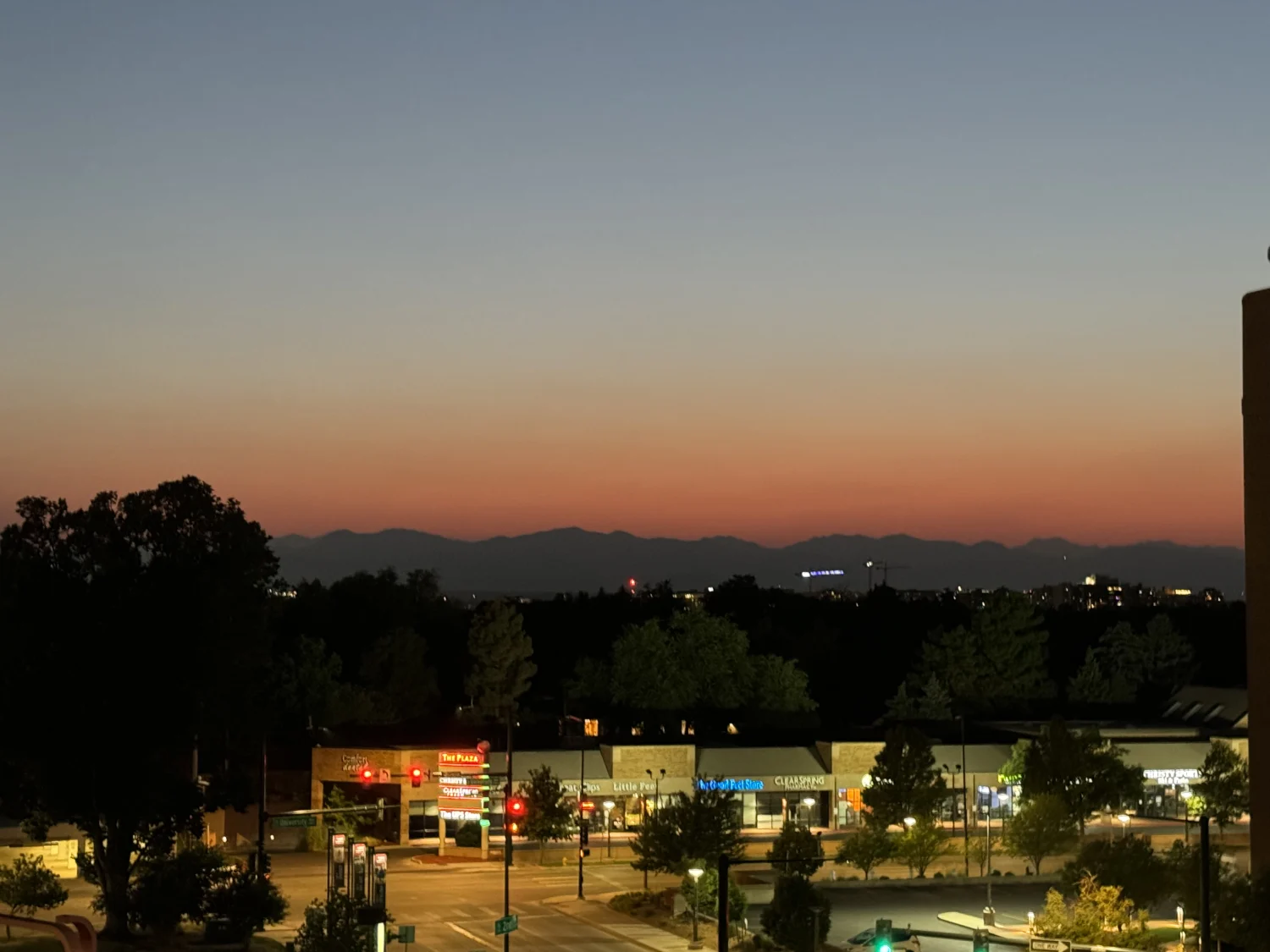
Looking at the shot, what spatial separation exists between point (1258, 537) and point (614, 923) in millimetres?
26834

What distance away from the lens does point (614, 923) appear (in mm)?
58500

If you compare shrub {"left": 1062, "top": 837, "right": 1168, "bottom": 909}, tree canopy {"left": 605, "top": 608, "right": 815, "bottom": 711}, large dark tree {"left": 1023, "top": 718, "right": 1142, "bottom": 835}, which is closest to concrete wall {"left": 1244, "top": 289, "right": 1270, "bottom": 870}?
shrub {"left": 1062, "top": 837, "right": 1168, "bottom": 909}

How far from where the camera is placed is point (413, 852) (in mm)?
78812

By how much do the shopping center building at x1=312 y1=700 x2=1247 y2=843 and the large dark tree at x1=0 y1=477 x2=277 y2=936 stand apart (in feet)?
95.3

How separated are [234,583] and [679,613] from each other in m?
80.9

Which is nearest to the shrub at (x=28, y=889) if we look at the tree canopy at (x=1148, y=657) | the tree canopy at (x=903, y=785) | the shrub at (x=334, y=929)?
the shrub at (x=334, y=929)

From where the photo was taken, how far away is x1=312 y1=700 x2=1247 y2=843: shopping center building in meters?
82.8

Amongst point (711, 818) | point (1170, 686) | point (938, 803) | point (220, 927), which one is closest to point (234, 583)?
point (220, 927)

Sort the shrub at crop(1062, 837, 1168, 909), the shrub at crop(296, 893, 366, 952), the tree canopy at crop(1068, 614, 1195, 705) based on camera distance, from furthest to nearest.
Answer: the tree canopy at crop(1068, 614, 1195, 705)
the shrub at crop(1062, 837, 1168, 909)
the shrub at crop(296, 893, 366, 952)

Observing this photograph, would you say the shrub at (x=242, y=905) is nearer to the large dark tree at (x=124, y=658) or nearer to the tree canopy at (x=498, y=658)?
the large dark tree at (x=124, y=658)

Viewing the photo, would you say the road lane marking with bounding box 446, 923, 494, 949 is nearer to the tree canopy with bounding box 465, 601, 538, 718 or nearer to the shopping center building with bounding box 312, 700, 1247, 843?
the shopping center building with bounding box 312, 700, 1247, 843

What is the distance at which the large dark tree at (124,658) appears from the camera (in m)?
49.0

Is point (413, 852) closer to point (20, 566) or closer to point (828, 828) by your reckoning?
point (828, 828)

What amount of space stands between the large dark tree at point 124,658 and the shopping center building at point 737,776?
95.3ft
